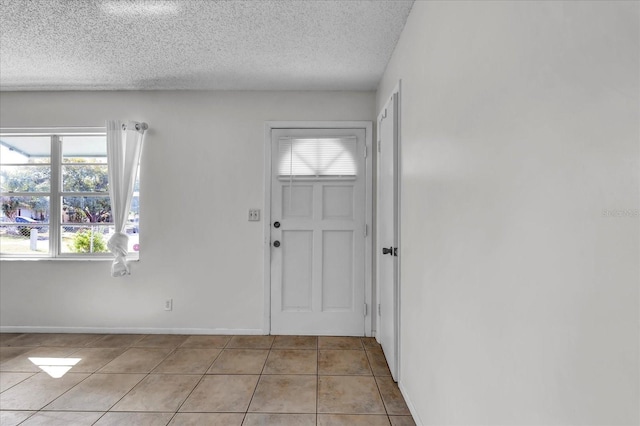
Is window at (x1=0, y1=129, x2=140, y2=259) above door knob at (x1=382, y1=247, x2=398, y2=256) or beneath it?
above

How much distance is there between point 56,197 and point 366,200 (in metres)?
3.15

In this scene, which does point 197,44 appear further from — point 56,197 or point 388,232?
point 56,197

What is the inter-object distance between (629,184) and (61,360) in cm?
361

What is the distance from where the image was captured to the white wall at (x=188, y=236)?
3.27 meters

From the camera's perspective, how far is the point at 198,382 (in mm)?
2336

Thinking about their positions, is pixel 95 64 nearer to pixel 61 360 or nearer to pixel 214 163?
pixel 214 163

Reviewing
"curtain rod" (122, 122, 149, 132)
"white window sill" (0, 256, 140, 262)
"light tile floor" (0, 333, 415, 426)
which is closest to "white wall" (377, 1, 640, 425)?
"light tile floor" (0, 333, 415, 426)

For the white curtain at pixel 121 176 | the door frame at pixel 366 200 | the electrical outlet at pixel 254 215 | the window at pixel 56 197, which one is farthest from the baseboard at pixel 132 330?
the electrical outlet at pixel 254 215

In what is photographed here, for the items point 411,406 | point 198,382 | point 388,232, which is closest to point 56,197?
point 198,382

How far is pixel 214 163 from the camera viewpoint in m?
3.29

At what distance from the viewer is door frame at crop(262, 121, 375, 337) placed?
3.22m

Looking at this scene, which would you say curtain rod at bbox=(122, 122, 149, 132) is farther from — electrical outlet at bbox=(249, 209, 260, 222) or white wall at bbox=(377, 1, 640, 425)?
white wall at bbox=(377, 1, 640, 425)

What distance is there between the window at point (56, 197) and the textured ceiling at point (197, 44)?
57 cm

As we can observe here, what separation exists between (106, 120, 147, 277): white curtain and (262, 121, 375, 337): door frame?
1276 mm
